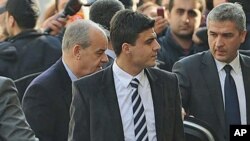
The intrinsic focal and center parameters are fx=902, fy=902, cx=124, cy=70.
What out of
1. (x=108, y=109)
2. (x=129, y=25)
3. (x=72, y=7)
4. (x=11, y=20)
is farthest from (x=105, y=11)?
(x=108, y=109)

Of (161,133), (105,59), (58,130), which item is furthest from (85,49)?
(161,133)

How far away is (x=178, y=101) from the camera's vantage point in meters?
6.19

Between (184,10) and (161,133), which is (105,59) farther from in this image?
(184,10)

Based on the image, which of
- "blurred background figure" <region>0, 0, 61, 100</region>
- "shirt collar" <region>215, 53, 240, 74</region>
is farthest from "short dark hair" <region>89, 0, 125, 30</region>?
"shirt collar" <region>215, 53, 240, 74</region>

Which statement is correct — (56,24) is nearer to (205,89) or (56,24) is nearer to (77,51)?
(77,51)

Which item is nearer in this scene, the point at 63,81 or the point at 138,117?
the point at 138,117

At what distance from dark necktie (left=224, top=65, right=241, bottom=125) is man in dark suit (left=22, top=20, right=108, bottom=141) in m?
Result: 1.04

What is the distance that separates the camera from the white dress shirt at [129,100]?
607 centimetres

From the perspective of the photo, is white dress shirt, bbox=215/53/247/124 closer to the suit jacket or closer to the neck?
the neck

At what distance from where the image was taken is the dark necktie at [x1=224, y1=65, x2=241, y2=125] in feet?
23.4

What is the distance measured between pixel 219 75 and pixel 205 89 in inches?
7.4

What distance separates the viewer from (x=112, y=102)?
6074 millimetres

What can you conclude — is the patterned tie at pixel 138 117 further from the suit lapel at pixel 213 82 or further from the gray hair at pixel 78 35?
the suit lapel at pixel 213 82

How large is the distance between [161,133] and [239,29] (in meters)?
1.72
